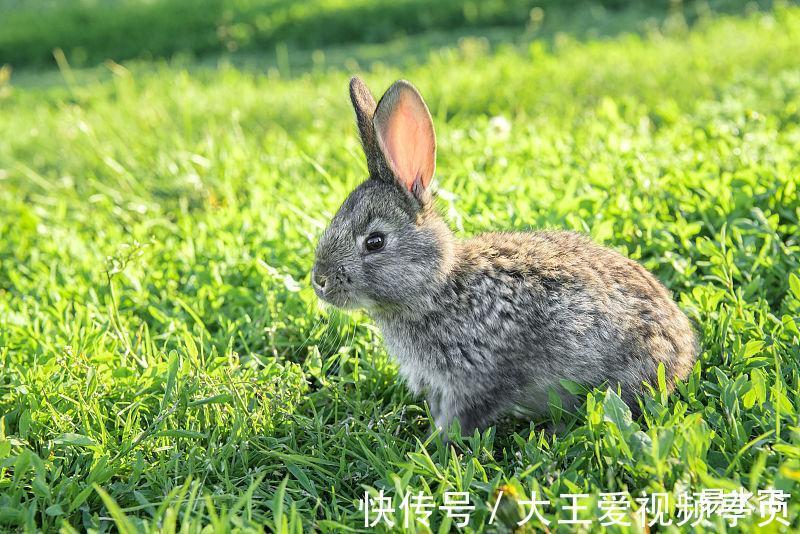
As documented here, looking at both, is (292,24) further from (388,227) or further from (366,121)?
(388,227)

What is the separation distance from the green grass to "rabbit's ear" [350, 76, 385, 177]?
1.66 feet

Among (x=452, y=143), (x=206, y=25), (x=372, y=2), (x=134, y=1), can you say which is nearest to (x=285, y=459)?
(x=452, y=143)

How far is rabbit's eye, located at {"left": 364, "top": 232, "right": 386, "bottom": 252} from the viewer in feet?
10.7

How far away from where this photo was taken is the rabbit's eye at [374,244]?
326 cm

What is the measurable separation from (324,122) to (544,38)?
5533 mm

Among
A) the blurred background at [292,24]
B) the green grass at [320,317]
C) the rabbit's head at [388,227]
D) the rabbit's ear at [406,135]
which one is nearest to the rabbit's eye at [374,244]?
the rabbit's head at [388,227]

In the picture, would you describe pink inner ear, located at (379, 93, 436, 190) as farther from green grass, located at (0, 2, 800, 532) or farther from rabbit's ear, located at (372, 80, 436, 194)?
green grass, located at (0, 2, 800, 532)

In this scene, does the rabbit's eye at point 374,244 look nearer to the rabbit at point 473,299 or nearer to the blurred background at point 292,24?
the rabbit at point 473,299

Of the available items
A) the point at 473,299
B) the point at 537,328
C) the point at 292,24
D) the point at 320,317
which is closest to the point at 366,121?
the point at 473,299

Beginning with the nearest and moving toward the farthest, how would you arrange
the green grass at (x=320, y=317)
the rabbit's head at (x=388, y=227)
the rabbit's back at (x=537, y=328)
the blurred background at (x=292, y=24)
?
the green grass at (x=320, y=317) → the rabbit's back at (x=537, y=328) → the rabbit's head at (x=388, y=227) → the blurred background at (x=292, y=24)

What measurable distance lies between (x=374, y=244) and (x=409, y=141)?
1.50 ft

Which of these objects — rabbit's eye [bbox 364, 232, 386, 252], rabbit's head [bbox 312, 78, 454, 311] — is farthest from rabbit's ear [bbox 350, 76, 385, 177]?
rabbit's eye [bbox 364, 232, 386, 252]

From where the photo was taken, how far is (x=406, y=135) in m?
3.28

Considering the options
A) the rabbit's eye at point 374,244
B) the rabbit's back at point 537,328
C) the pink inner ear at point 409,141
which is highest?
the pink inner ear at point 409,141
